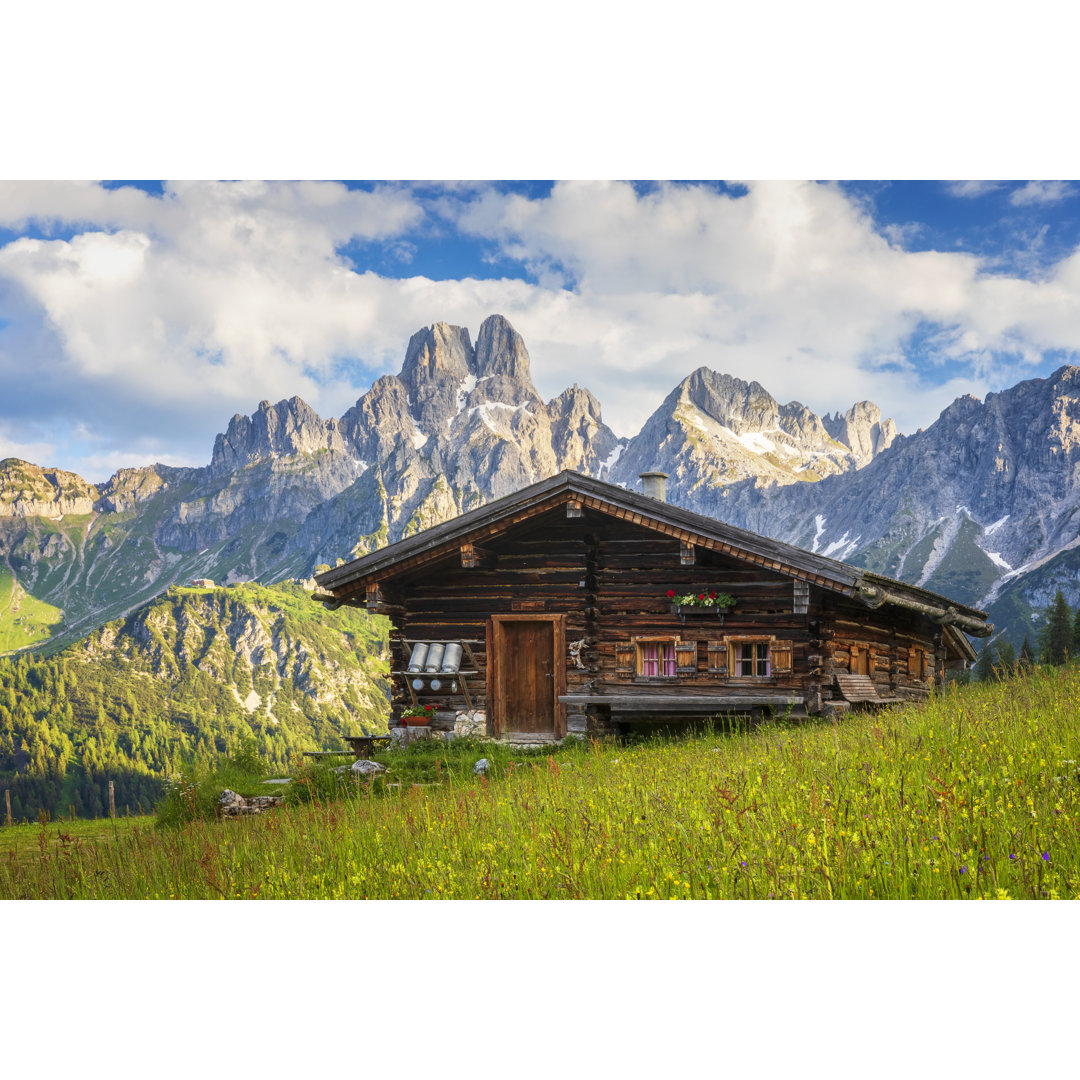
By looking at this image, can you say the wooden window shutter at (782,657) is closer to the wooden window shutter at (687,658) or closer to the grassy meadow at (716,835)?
the wooden window shutter at (687,658)

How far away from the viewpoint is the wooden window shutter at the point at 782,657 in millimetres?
15875

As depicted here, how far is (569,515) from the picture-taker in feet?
52.9

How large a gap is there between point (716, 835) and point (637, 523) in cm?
1080

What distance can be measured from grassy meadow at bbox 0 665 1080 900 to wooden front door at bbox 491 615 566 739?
23.5 feet

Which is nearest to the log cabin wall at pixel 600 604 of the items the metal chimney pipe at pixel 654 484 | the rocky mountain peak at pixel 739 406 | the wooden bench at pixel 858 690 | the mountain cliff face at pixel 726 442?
the wooden bench at pixel 858 690

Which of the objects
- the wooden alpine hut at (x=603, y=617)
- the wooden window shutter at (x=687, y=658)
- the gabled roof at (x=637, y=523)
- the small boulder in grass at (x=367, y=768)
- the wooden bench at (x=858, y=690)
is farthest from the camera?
the wooden window shutter at (x=687, y=658)

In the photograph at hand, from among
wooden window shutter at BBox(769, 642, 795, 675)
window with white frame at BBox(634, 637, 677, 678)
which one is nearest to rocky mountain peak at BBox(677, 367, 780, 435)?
window with white frame at BBox(634, 637, 677, 678)

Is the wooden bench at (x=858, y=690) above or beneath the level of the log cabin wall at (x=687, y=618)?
beneath

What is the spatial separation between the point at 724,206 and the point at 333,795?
10588 mm

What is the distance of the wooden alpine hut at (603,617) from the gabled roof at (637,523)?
0.03m

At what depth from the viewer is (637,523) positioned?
16.2m

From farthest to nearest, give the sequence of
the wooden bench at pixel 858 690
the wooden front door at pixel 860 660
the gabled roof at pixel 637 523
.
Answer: the wooden front door at pixel 860 660, the wooden bench at pixel 858 690, the gabled roof at pixel 637 523

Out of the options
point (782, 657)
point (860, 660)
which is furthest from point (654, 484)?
point (860, 660)
